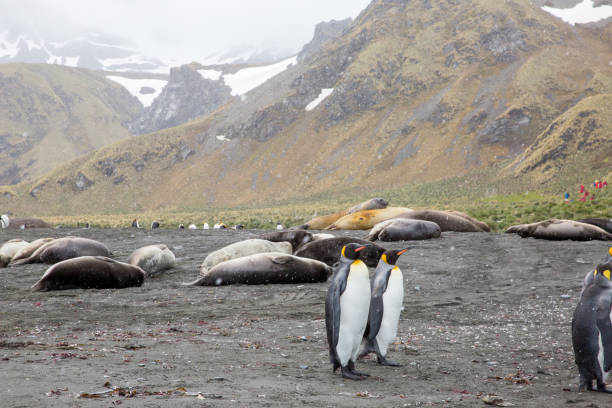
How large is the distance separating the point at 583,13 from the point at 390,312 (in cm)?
9337

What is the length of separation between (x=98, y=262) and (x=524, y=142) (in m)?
59.9

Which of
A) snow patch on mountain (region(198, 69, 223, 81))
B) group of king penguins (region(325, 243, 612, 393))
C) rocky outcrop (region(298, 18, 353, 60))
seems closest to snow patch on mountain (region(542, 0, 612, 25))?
rocky outcrop (region(298, 18, 353, 60))

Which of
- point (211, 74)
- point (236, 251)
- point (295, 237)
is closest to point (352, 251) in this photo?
point (236, 251)

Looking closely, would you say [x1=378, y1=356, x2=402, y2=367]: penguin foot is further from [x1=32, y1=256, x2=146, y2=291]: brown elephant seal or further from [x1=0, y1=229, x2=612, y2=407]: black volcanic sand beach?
[x1=32, y1=256, x2=146, y2=291]: brown elephant seal

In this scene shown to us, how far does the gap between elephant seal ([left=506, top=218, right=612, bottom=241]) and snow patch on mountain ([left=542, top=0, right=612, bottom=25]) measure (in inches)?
3078

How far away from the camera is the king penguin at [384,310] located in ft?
17.5

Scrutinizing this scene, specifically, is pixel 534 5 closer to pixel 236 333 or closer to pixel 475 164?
pixel 475 164

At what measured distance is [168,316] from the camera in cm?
779

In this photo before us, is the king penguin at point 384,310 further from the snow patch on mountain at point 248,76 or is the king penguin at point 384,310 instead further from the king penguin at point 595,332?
the snow patch on mountain at point 248,76

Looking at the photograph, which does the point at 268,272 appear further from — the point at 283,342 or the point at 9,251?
→ the point at 9,251

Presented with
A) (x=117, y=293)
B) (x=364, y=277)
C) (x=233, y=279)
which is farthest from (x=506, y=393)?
(x=117, y=293)

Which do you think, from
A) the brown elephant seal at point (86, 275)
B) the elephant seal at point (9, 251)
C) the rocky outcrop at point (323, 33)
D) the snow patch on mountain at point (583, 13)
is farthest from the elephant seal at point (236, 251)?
the rocky outcrop at point (323, 33)

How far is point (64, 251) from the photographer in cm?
1292

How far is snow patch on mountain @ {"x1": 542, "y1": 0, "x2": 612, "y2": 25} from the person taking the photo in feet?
261
